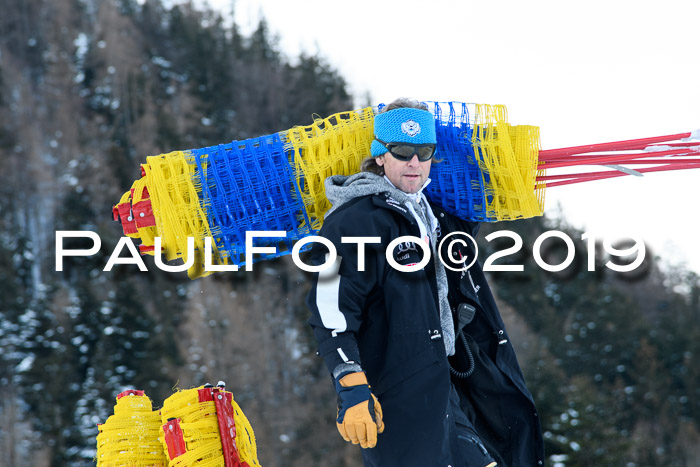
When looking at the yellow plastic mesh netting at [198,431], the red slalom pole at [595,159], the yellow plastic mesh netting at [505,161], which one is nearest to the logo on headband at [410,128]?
the yellow plastic mesh netting at [505,161]

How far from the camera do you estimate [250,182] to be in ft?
12.3

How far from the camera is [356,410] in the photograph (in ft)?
10.2

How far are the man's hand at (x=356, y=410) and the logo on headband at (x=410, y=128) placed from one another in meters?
1.02

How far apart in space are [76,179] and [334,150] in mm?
46133

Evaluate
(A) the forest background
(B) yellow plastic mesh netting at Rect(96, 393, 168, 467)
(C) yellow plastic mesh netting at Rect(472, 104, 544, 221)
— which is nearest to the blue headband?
(C) yellow plastic mesh netting at Rect(472, 104, 544, 221)

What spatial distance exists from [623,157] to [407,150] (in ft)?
3.64

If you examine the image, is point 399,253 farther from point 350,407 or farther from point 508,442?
point 508,442

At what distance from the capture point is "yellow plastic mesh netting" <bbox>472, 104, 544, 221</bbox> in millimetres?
3830

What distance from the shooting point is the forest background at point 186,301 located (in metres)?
33.0

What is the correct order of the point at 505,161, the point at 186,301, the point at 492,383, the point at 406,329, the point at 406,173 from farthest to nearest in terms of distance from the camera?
the point at 186,301 < the point at 505,161 < the point at 492,383 < the point at 406,173 < the point at 406,329

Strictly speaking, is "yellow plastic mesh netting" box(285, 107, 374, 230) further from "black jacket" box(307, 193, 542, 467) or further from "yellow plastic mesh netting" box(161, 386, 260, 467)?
"yellow plastic mesh netting" box(161, 386, 260, 467)

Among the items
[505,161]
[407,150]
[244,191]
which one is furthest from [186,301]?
[407,150]

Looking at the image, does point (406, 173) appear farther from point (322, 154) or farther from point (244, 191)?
point (244, 191)

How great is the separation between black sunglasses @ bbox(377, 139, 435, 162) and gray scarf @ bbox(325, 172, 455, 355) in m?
0.12
